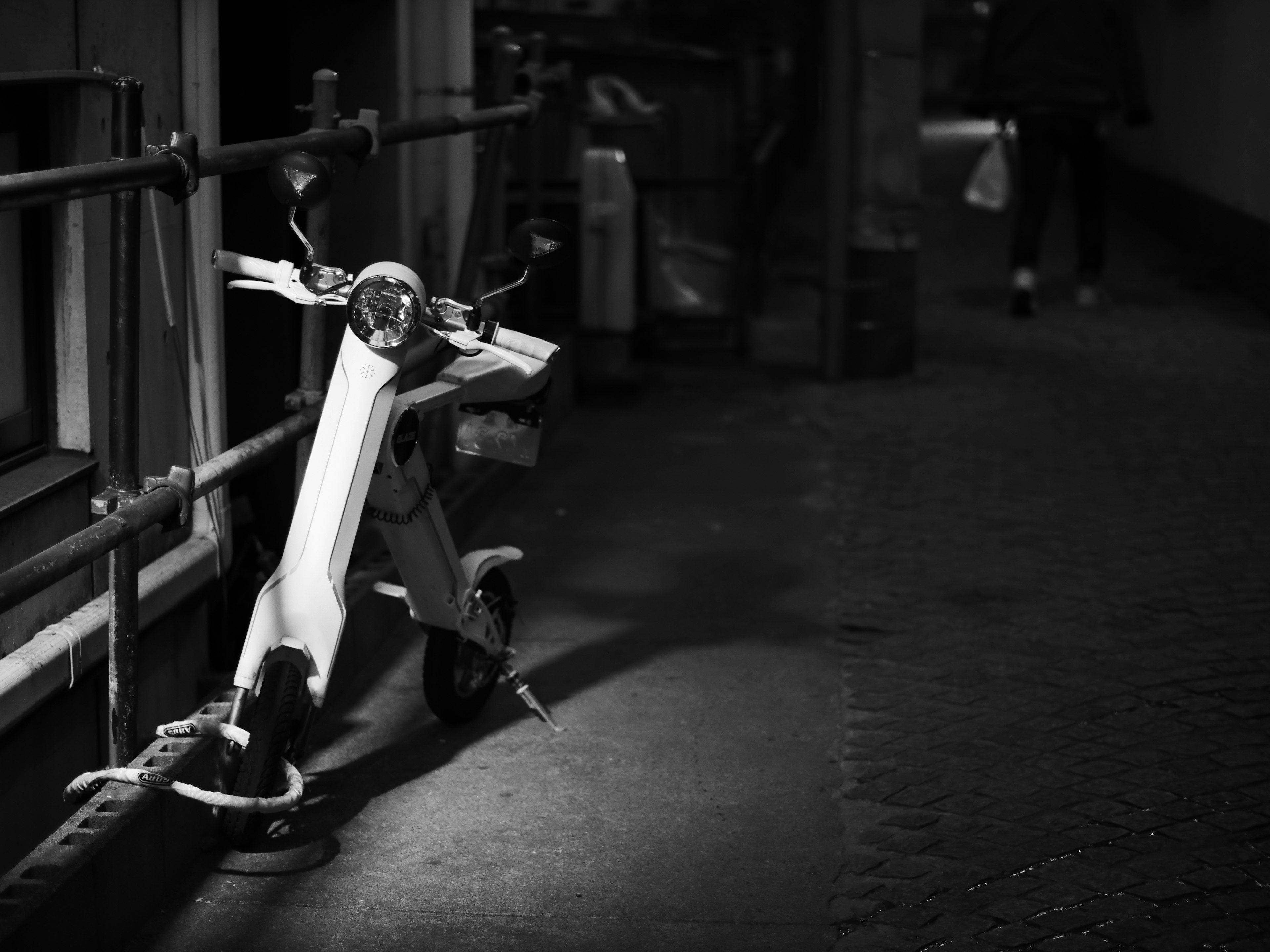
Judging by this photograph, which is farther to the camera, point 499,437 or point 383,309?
point 499,437

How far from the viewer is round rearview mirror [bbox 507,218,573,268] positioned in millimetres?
3744

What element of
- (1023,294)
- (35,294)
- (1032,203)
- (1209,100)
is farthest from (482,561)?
(1209,100)

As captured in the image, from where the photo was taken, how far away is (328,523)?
141 inches

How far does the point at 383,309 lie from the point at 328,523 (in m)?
0.45

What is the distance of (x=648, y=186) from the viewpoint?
10.1 m

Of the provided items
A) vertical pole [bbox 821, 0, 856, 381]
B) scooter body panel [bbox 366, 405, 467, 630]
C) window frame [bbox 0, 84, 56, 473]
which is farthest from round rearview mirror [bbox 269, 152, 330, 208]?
vertical pole [bbox 821, 0, 856, 381]

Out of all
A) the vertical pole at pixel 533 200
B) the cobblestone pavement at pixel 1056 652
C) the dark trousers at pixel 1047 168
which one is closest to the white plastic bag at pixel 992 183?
the dark trousers at pixel 1047 168

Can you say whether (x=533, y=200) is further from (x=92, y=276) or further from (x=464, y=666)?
(x=92, y=276)

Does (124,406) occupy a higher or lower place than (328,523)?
higher

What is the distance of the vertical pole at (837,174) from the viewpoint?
9.15 meters

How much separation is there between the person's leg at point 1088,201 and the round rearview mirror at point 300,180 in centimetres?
874

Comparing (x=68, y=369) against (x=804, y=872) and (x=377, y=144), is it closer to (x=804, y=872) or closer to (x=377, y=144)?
(x=377, y=144)

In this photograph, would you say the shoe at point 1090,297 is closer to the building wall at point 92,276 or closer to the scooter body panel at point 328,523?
the building wall at point 92,276

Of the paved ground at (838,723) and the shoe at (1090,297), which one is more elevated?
the shoe at (1090,297)
